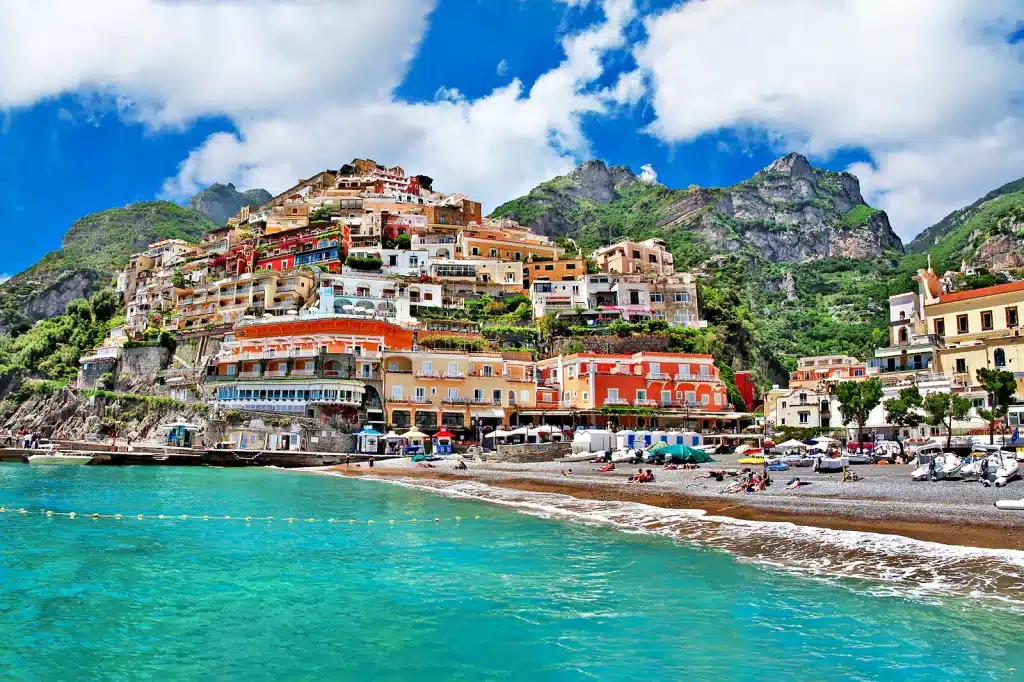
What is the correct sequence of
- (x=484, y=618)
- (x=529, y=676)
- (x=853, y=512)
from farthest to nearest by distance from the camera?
(x=853, y=512) → (x=484, y=618) → (x=529, y=676)

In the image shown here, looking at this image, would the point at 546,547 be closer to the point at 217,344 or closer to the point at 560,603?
the point at 560,603

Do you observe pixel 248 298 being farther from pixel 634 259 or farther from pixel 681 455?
pixel 681 455

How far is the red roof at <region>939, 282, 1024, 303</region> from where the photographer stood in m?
48.3

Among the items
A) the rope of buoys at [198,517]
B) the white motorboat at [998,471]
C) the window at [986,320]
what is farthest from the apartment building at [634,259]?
the rope of buoys at [198,517]

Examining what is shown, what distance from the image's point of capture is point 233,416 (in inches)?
2206

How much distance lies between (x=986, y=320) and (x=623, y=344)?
89.1 feet

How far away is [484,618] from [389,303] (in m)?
59.8

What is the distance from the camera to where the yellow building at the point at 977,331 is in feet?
152

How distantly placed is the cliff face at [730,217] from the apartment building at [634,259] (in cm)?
5133

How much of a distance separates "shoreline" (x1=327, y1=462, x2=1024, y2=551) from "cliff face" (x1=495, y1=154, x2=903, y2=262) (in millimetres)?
108403

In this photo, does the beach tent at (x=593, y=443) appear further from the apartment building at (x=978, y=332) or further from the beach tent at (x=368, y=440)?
the apartment building at (x=978, y=332)

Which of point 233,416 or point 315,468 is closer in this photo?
point 315,468

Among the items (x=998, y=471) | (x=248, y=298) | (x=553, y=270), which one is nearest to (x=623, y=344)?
(x=553, y=270)

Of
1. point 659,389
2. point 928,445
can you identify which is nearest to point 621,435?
point 659,389
